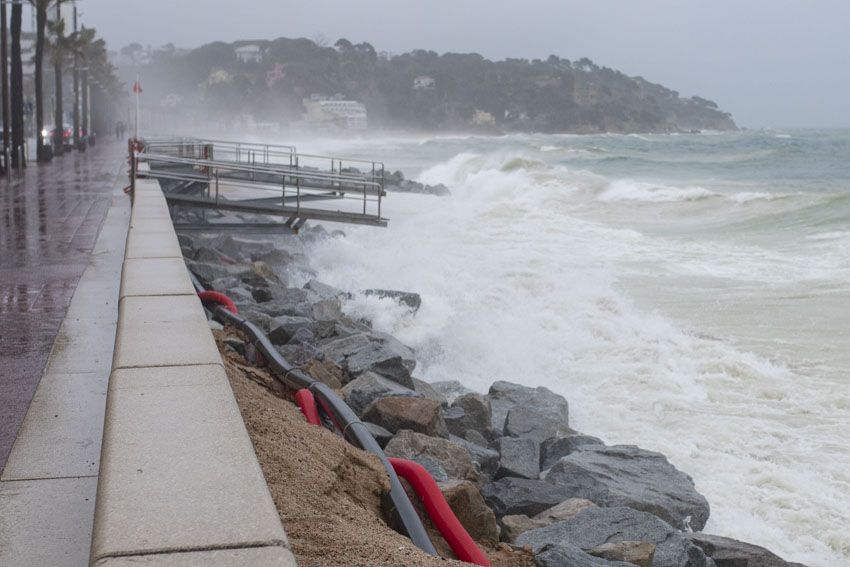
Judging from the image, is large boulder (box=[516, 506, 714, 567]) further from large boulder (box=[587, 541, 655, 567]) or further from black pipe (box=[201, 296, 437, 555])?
black pipe (box=[201, 296, 437, 555])

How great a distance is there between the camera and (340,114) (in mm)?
181875

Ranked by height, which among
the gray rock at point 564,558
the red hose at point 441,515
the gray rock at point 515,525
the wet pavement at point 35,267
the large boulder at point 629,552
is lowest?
the gray rock at point 515,525

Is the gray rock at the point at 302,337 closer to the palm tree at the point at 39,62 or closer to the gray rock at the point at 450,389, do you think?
the gray rock at the point at 450,389

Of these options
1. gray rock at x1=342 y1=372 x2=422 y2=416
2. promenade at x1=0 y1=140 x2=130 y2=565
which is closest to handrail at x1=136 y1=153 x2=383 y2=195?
promenade at x1=0 y1=140 x2=130 y2=565

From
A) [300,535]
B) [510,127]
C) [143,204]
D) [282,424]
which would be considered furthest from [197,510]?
[510,127]

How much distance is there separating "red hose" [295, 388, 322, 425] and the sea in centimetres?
272

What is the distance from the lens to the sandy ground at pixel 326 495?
128 inches

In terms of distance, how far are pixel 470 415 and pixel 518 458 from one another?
92 centimetres

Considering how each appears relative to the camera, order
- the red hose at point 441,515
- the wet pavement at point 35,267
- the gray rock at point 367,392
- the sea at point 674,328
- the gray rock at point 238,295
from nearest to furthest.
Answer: the red hose at point 441,515 → the wet pavement at point 35,267 → the gray rock at point 367,392 → the sea at point 674,328 → the gray rock at point 238,295

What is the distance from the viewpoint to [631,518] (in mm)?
5438

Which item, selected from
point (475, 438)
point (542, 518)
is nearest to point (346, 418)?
point (542, 518)

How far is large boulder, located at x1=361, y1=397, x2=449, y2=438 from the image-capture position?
6.75 m

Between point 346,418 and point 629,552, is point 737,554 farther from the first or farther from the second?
point 346,418

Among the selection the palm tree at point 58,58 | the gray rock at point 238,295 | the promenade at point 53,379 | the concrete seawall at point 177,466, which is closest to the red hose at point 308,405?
the concrete seawall at point 177,466
